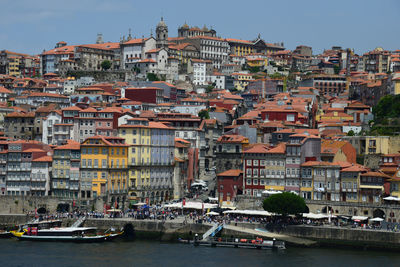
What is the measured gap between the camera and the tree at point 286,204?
82.8m

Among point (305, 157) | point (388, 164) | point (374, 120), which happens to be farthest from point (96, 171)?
point (374, 120)

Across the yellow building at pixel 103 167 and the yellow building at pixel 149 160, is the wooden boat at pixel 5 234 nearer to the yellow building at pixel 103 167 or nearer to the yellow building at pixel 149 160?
the yellow building at pixel 103 167

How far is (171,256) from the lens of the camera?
246 ft

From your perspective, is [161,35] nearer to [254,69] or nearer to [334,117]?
[254,69]

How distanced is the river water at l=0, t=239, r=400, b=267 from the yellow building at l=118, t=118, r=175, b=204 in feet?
55.4

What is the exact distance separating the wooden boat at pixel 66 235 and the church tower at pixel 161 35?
8870 centimetres

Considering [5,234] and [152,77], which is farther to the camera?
[152,77]

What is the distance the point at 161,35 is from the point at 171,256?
101426 millimetres

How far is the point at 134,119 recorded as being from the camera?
331 ft

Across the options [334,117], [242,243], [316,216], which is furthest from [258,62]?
[242,243]

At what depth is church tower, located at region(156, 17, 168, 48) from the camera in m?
171

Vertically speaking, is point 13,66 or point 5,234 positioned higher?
point 13,66

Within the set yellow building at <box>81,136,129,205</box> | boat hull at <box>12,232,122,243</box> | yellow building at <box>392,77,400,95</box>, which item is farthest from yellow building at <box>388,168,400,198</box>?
yellow building at <box>392,77,400,95</box>

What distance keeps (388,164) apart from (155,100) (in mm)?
48762
